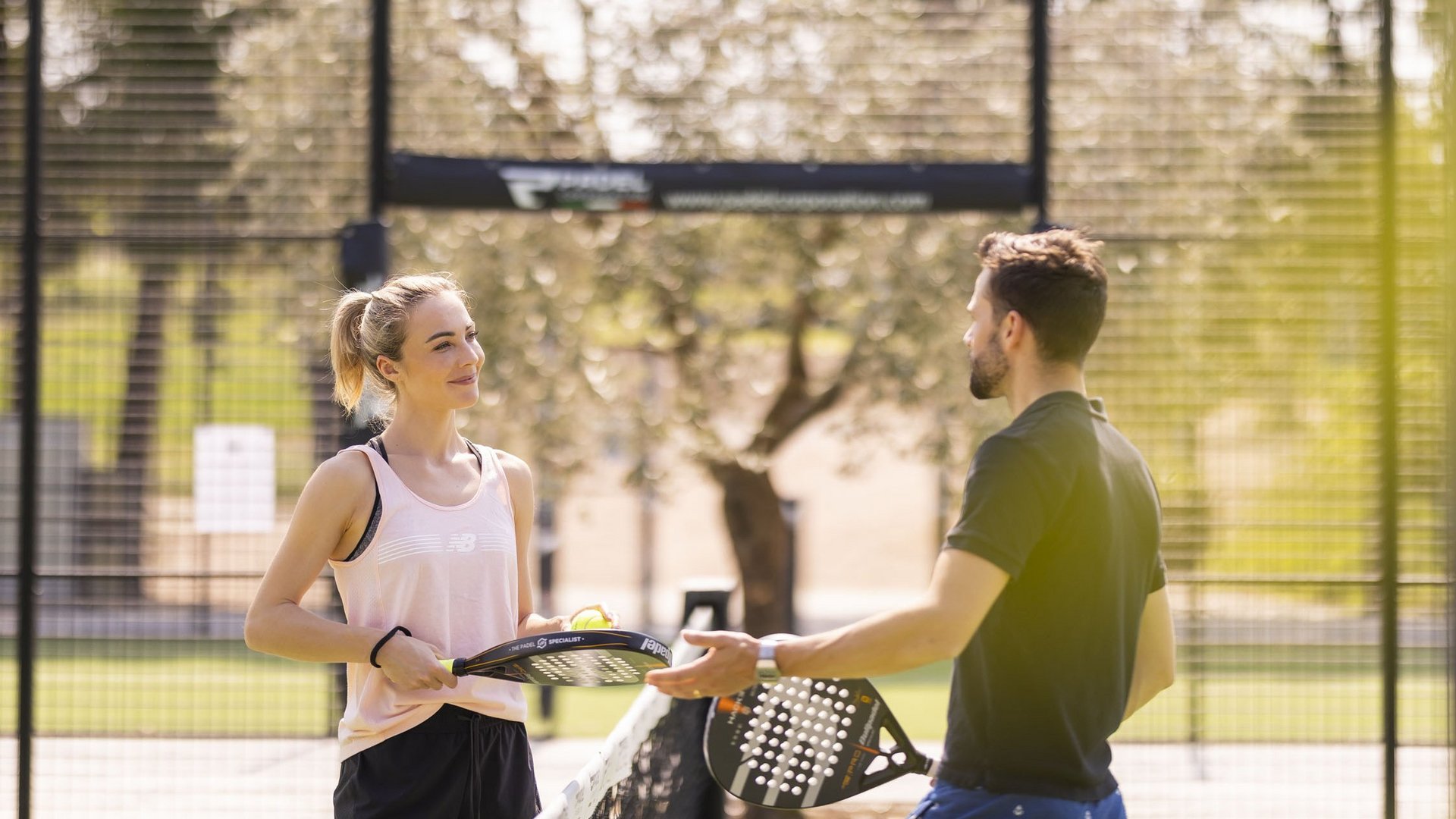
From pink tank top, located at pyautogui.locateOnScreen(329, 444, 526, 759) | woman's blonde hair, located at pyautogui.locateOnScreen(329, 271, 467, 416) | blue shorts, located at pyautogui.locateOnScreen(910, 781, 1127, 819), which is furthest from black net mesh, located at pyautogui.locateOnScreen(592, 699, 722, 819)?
woman's blonde hair, located at pyautogui.locateOnScreen(329, 271, 467, 416)

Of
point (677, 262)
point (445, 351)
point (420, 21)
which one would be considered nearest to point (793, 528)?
point (677, 262)

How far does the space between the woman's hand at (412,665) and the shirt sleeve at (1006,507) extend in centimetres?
101

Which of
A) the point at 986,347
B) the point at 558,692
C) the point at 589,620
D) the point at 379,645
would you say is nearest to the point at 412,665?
the point at 379,645

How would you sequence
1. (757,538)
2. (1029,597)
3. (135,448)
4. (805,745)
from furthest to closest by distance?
(757,538) → (135,448) → (805,745) → (1029,597)

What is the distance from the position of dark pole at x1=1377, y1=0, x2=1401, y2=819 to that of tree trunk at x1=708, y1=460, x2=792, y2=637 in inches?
189

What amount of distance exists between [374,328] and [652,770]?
1.60 metres

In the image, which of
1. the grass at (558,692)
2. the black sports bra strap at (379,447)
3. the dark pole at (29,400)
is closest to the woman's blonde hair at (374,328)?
the black sports bra strap at (379,447)

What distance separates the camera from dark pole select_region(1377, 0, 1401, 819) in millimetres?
5305

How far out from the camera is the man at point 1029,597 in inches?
94.7

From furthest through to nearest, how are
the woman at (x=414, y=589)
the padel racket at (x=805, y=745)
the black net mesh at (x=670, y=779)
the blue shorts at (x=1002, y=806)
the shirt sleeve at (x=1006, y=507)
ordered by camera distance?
1. the black net mesh at (x=670, y=779)
2. the padel racket at (x=805, y=745)
3. the woman at (x=414, y=589)
4. the blue shorts at (x=1002, y=806)
5. the shirt sleeve at (x=1006, y=507)

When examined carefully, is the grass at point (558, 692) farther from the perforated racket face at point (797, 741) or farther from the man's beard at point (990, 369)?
the man's beard at point (990, 369)

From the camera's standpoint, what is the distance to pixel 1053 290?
2639 mm

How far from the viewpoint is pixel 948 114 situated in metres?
6.90

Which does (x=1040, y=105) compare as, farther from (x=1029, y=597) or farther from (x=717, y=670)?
(x=717, y=670)
